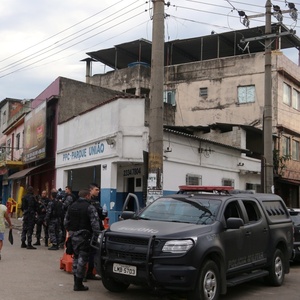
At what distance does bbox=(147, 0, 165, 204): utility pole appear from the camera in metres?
10.9

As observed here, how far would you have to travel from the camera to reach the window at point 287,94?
2831 cm

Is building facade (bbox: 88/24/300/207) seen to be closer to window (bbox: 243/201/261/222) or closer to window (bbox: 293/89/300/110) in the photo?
window (bbox: 293/89/300/110)

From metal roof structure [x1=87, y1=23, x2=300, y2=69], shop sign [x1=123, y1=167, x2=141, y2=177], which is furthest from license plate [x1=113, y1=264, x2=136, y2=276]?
metal roof structure [x1=87, y1=23, x2=300, y2=69]

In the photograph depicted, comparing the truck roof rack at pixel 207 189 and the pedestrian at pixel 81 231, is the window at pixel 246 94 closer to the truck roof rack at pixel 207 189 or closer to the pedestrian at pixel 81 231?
the truck roof rack at pixel 207 189

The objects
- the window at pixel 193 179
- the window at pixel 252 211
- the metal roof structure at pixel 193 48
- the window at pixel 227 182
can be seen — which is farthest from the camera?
the metal roof structure at pixel 193 48

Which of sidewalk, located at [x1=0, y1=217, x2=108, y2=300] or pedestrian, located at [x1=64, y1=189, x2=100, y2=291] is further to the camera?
pedestrian, located at [x1=64, y1=189, x2=100, y2=291]

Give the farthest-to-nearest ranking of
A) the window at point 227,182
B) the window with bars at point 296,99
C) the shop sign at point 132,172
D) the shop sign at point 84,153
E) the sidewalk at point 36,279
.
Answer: the window with bars at point 296,99 < the window at point 227,182 < the shop sign at point 84,153 < the shop sign at point 132,172 < the sidewalk at point 36,279

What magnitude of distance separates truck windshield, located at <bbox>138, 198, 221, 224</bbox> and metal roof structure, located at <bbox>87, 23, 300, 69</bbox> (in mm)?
23462

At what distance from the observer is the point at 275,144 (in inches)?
1040

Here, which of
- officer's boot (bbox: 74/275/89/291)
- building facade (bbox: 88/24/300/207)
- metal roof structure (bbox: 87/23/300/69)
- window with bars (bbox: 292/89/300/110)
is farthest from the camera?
metal roof structure (bbox: 87/23/300/69)

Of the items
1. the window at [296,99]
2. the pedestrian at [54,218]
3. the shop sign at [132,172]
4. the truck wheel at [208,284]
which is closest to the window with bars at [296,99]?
the window at [296,99]

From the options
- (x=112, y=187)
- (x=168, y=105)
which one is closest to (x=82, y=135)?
(x=112, y=187)

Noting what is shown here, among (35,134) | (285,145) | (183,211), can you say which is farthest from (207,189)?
(285,145)

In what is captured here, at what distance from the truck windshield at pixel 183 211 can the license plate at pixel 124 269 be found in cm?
119
